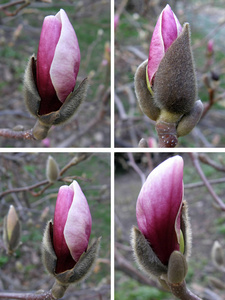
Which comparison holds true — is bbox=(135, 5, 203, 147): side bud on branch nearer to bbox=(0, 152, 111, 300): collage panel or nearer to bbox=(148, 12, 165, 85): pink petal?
bbox=(148, 12, 165, 85): pink petal

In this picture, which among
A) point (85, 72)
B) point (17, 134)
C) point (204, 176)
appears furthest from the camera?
point (85, 72)

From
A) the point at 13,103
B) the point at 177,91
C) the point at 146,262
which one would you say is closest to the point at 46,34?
the point at 177,91

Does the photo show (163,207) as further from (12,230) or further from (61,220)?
(12,230)

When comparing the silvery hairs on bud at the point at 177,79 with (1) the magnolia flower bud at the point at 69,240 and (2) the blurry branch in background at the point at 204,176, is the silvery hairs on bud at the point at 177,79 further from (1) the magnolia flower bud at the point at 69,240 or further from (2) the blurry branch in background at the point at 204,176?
(2) the blurry branch in background at the point at 204,176

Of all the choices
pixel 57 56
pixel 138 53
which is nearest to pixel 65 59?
pixel 57 56

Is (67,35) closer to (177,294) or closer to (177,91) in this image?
(177,91)

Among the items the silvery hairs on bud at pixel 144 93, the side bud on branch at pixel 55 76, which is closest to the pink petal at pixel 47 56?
the side bud on branch at pixel 55 76
